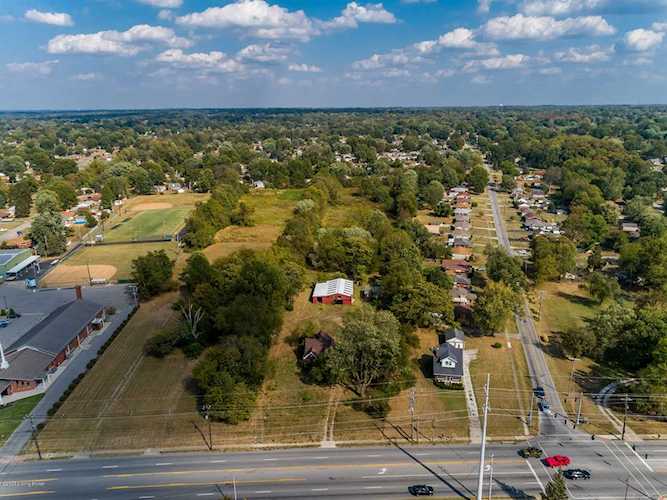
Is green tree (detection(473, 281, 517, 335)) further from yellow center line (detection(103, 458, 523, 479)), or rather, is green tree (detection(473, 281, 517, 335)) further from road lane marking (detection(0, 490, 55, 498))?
road lane marking (detection(0, 490, 55, 498))

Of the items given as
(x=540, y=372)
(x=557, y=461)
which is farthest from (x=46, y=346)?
(x=540, y=372)

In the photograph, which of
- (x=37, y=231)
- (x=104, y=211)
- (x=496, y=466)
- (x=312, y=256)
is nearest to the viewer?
(x=496, y=466)

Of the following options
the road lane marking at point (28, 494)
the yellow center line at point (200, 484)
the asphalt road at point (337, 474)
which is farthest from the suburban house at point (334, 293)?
the road lane marking at point (28, 494)

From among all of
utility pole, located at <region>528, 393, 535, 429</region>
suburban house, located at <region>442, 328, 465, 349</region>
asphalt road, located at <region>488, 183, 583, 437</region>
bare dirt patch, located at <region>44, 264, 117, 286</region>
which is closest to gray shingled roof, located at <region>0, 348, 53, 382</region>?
bare dirt patch, located at <region>44, 264, 117, 286</region>

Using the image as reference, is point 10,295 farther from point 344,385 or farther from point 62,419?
point 344,385

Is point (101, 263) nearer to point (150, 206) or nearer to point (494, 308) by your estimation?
point (150, 206)

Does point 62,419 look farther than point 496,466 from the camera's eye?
Yes

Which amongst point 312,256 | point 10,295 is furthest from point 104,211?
point 312,256
